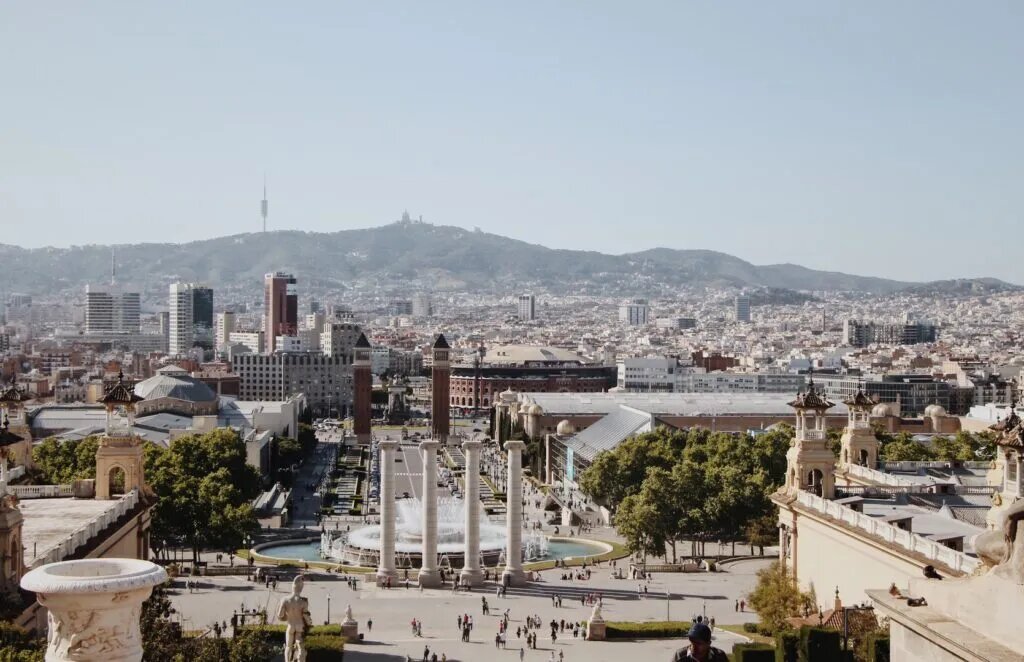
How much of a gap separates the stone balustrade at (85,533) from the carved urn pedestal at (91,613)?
14.3 metres

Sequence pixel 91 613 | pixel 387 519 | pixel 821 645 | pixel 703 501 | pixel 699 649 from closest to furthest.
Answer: pixel 699 649, pixel 91 613, pixel 821 645, pixel 387 519, pixel 703 501

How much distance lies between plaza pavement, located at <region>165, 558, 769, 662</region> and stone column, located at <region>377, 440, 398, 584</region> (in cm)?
73

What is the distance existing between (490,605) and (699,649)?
38.7 m

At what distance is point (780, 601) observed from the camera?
120ft

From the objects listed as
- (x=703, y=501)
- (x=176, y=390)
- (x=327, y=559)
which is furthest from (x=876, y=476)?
(x=176, y=390)

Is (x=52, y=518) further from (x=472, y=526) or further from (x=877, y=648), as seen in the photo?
(x=472, y=526)

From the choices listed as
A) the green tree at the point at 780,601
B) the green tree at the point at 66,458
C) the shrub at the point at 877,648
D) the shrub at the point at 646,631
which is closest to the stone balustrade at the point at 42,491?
the green tree at the point at 66,458

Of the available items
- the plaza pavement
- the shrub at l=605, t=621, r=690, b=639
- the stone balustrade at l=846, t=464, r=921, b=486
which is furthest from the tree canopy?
the shrub at l=605, t=621, r=690, b=639

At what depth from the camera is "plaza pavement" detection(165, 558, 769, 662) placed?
38.7 m

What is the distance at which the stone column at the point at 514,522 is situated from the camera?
167 ft

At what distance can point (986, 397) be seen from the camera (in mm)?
147375

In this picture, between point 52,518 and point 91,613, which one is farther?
point 52,518

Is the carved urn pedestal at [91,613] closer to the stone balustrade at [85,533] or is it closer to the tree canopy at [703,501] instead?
the stone balustrade at [85,533]

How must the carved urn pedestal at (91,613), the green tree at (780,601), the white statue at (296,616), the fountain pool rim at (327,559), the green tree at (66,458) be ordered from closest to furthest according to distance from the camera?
the carved urn pedestal at (91,613), the white statue at (296,616), the green tree at (780,601), the green tree at (66,458), the fountain pool rim at (327,559)
